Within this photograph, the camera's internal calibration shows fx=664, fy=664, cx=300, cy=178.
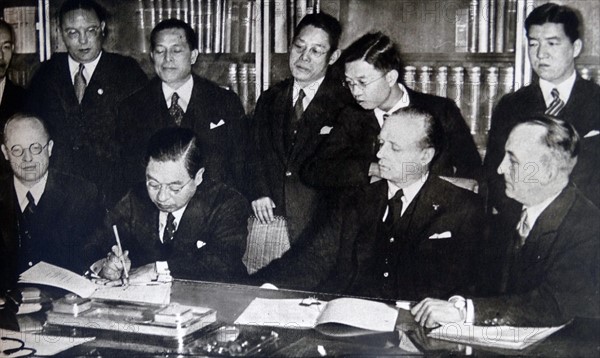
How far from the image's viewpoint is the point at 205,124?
2920 mm

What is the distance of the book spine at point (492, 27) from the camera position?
263 cm

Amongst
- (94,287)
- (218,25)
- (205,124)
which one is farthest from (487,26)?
(94,287)

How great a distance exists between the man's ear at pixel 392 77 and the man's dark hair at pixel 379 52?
1cm

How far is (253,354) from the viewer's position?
2.34 m

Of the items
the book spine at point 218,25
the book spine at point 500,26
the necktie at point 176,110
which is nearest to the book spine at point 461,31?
the book spine at point 500,26

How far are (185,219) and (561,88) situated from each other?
1642mm

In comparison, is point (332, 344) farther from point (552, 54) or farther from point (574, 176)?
point (552, 54)

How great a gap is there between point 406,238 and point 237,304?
724mm

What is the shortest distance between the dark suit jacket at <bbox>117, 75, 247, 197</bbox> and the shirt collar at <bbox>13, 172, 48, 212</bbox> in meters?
0.44

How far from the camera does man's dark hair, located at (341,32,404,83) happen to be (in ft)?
8.83

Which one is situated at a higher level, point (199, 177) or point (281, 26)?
point (281, 26)

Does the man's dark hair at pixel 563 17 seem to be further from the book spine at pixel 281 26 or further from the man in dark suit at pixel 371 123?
the book spine at pixel 281 26

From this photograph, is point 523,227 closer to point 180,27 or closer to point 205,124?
point 205,124

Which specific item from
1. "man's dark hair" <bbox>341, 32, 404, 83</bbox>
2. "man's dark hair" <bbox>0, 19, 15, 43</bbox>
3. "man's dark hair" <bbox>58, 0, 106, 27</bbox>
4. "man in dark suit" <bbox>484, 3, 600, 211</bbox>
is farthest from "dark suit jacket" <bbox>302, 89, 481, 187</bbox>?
"man's dark hair" <bbox>0, 19, 15, 43</bbox>
